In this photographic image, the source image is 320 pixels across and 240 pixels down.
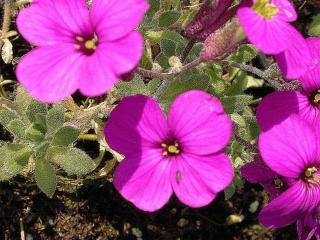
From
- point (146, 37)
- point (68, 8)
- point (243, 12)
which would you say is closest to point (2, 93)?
point (146, 37)

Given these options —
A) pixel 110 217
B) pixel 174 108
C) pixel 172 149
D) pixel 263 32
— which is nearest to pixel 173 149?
pixel 172 149

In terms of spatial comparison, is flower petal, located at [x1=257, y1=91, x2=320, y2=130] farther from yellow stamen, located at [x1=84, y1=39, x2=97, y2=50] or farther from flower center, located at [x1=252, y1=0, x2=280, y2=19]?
yellow stamen, located at [x1=84, y1=39, x2=97, y2=50]

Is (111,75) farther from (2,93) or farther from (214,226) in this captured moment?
(214,226)

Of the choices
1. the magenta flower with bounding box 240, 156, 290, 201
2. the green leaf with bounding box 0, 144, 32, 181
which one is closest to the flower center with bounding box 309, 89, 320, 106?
the magenta flower with bounding box 240, 156, 290, 201

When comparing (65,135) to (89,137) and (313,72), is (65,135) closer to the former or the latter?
(89,137)

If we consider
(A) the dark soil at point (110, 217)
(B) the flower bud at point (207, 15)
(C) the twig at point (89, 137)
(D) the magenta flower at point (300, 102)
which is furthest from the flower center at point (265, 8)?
(A) the dark soil at point (110, 217)

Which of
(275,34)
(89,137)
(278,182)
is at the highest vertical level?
(275,34)

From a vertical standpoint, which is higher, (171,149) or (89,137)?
(171,149)
